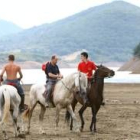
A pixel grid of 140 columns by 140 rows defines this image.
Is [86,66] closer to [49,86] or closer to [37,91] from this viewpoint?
[49,86]

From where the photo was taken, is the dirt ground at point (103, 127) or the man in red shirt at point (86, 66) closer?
the dirt ground at point (103, 127)

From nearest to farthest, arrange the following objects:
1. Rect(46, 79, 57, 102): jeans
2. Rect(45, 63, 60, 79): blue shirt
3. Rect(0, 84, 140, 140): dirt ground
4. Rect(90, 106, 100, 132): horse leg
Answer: Rect(0, 84, 140, 140): dirt ground → Rect(46, 79, 57, 102): jeans → Rect(45, 63, 60, 79): blue shirt → Rect(90, 106, 100, 132): horse leg

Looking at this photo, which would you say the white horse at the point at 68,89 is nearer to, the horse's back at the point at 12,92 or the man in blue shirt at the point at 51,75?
the man in blue shirt at the point at 51,75

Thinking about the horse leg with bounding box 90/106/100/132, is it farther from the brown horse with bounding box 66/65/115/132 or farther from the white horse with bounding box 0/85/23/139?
the white horse with bounding box 0/85/23/139

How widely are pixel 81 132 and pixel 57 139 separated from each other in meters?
2.01

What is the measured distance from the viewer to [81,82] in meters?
16.7

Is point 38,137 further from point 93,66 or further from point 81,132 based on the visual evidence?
point 93,66

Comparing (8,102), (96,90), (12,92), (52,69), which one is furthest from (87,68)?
(8,102)

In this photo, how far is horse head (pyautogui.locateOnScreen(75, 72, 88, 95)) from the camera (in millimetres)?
16625

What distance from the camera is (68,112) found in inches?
695

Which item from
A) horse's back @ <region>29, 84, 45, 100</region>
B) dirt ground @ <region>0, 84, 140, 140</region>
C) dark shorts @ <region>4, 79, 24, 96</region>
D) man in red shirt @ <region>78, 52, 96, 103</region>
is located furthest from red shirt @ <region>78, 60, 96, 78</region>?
dark shorts @ <region>4, 79, 24, 96</region>

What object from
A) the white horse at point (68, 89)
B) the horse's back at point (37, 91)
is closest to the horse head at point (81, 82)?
the white horse at point (68, 89)

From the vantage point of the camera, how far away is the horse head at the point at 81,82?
1662cm

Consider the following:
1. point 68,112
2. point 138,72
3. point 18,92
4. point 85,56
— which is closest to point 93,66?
point 85,56
